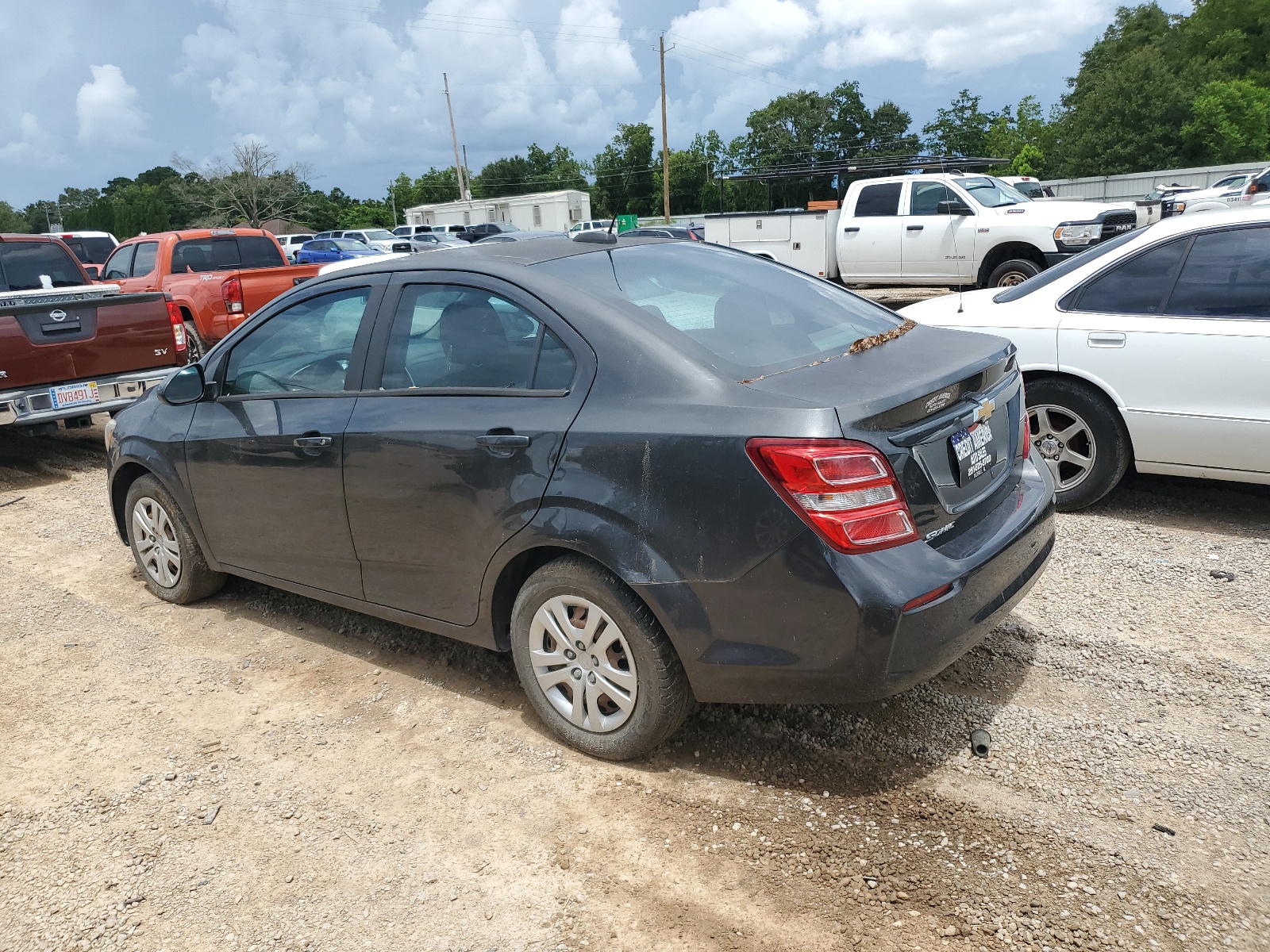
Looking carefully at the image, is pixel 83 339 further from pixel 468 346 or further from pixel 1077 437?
pixel 1077 437

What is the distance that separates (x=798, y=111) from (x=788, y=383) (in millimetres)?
85948

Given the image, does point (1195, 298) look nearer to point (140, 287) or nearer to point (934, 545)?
point (934, 545)

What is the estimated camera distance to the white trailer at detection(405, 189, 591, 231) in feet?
195

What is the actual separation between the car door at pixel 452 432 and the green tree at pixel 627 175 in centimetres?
8012

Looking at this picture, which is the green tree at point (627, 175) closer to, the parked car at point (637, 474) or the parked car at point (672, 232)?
the parked car at point (672, 232)

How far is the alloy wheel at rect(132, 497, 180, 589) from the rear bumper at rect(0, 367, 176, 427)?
7.37 ft

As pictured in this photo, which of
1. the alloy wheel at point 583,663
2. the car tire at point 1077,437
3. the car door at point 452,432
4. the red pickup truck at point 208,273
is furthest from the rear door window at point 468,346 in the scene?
the red pickup truck at point 208,273

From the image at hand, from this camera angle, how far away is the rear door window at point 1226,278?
489 cm

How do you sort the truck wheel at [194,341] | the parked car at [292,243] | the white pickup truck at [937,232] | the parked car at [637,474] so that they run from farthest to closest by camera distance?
the parked car at [292,243] < the white pickup truck at [937,232] < the truck wheel at [194,341] < the parked car at [637,474]

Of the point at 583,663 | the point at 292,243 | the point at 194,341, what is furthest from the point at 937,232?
the point at 292,243

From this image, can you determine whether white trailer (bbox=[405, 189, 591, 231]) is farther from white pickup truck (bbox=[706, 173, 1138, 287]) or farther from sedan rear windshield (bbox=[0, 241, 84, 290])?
sedan rear windshield (bbox=[0, 241, 84, 290])

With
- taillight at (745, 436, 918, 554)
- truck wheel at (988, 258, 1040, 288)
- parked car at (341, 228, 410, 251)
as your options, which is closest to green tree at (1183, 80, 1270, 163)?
parked car at (341, 228, 410, 251)

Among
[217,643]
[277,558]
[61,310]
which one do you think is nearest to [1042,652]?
[277,558]

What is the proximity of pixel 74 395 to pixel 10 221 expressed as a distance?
9940cm
